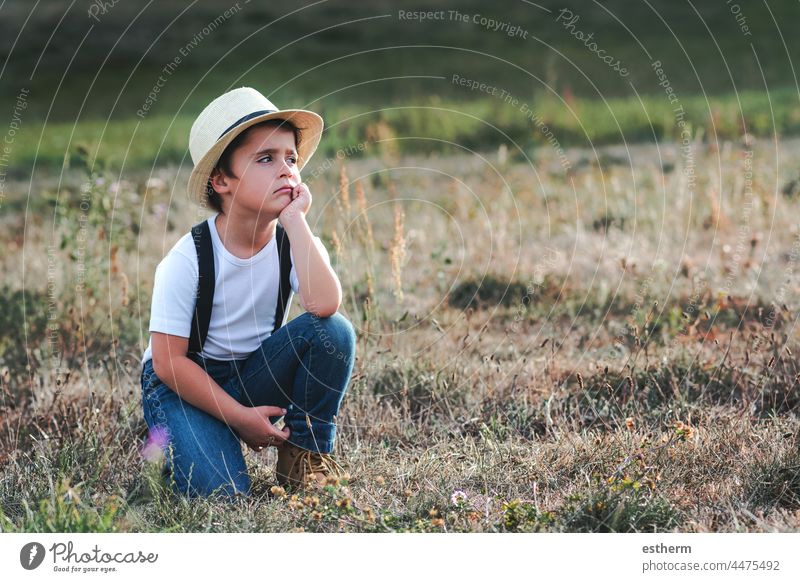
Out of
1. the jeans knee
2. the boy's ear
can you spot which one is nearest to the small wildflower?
the jeans knee

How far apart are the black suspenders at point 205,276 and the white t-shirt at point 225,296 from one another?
0.05 feet

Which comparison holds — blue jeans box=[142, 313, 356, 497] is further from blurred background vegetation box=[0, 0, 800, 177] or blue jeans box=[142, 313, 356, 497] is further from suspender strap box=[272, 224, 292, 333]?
blurred background vegetation box=[0, 0, 800, 177]

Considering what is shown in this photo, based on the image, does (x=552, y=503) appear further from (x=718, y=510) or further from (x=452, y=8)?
(x=452, y=8)

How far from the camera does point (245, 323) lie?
3.10 meters

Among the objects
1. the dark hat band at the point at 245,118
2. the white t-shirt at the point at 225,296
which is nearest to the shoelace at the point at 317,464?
the white t-shirt at the point at 225,296

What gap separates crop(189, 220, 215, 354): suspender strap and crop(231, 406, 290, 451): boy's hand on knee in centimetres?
27

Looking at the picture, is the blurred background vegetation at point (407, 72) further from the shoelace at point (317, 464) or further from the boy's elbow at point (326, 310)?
the shoelace at point (317, 464)

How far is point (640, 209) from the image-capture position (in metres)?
5.79

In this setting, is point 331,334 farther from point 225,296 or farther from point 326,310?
point 225,296

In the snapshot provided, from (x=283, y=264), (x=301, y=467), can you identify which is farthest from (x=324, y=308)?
(x=301, y=467)
